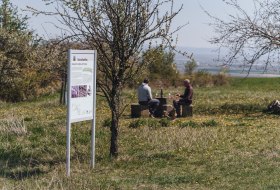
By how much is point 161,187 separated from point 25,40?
19916mm

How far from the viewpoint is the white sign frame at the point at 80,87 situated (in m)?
9.47

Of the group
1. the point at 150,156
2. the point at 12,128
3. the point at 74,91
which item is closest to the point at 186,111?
the point at 12,128

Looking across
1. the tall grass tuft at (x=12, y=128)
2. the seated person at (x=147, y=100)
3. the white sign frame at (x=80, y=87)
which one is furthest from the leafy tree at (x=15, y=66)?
the white sign frame at (x=80, y=87)

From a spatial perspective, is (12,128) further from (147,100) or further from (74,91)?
(147,100)

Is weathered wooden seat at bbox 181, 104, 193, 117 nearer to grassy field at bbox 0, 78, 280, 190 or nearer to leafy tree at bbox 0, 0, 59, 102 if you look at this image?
grassy field at bbox 0, 78, 280, 190

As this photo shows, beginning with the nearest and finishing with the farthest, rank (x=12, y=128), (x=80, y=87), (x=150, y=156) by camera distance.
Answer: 1. (x=80, y=87)
2. (x=150, y=156)
3. (x=12, y=128)

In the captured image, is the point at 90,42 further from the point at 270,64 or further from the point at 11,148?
the point at 270,64

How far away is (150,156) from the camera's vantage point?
1136 centimetres

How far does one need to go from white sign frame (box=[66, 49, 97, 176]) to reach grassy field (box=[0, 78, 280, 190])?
0.84 meters

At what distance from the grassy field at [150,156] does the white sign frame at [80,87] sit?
84cm

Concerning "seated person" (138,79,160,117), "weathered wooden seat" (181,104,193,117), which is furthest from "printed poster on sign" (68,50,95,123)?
"weathered wooden seat" (181,104,193,117)

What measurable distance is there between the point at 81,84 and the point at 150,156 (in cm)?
244

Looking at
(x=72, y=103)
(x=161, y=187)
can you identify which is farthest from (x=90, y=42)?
(x=161, y=187)

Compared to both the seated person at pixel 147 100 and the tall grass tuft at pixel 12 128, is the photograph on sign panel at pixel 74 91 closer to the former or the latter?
the tall grass tuft at pixel 12 128
